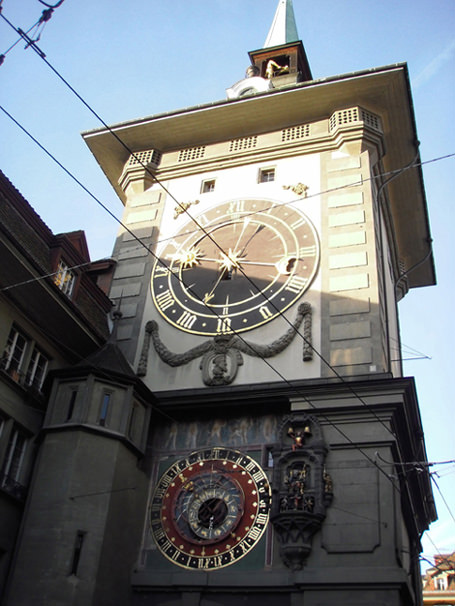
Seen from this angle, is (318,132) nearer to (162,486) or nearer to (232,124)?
(232,124)

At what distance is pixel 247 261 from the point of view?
18891mm

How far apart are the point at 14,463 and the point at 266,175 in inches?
416

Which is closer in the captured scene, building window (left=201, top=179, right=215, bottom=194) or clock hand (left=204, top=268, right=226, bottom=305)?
clock hand (left=204, top=268, right=226, bottom=305)

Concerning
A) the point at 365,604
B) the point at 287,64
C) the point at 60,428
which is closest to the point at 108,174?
the point at 287,64

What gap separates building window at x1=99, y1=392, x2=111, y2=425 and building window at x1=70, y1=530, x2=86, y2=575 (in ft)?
7.68

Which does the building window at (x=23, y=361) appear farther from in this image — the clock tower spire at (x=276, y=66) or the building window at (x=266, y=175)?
the clock tower spire at (x=276, y=66)

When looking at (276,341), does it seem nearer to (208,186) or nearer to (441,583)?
(208,186)

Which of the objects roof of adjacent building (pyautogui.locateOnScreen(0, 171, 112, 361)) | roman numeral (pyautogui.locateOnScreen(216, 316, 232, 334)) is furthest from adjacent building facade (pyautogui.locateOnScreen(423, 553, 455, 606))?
roof of adjacent building (pyautogui.locateOnScreen(0, 171, 112, 361))

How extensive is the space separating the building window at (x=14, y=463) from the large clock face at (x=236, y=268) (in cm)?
481

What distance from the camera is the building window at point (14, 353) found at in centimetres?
1512

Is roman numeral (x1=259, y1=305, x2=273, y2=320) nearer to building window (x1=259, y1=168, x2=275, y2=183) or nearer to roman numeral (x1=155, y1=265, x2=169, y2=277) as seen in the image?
roman numeral (x1=155, y1=265, x2=169, y2=277)

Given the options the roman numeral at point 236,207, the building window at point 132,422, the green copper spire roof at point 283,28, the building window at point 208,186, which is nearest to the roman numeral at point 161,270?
the roman numeral at point 236,207

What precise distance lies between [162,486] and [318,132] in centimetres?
1089

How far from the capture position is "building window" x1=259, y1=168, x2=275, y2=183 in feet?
68.6
